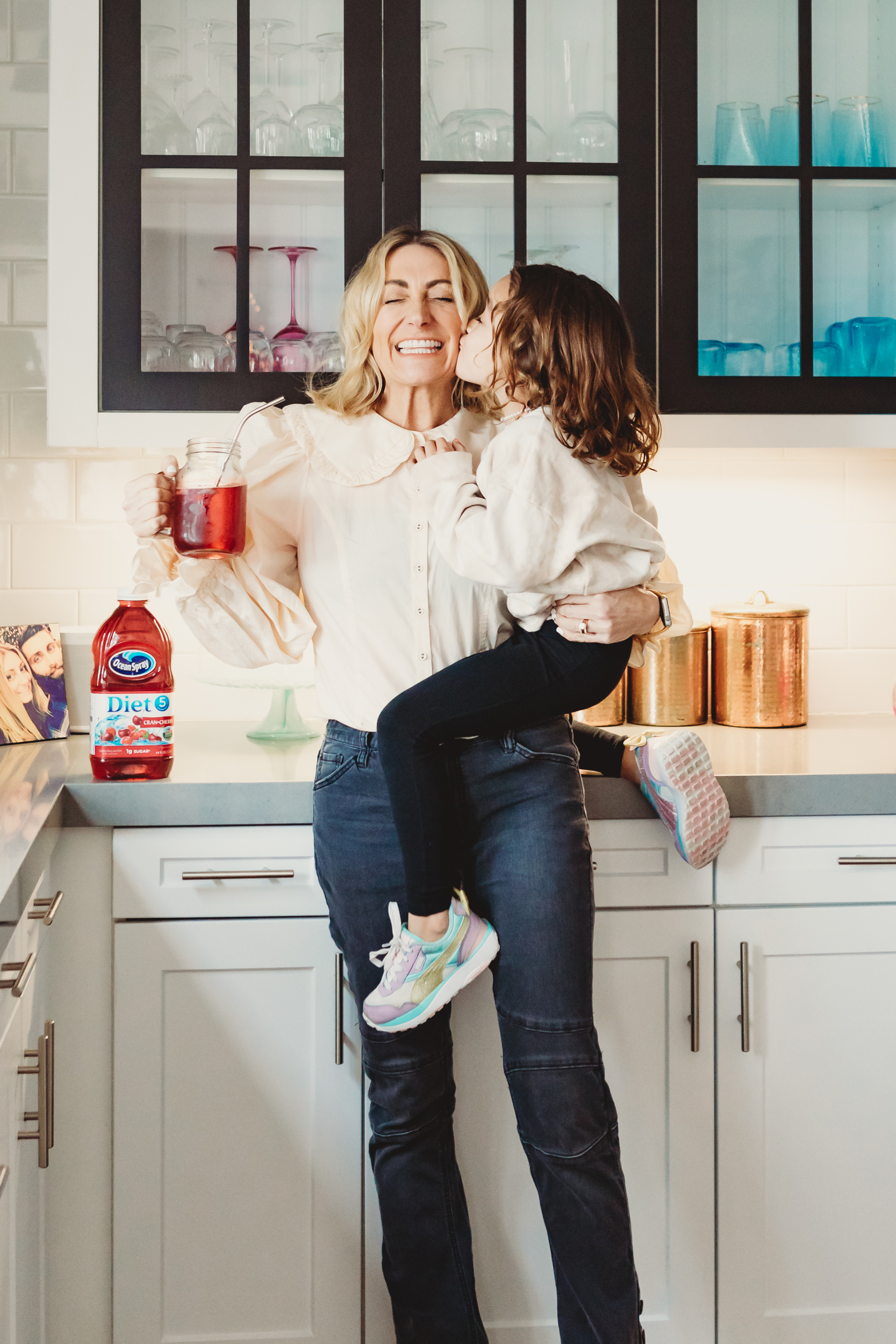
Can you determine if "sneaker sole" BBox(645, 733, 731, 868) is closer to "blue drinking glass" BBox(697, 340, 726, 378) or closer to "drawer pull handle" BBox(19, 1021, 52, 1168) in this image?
"blue drinking glass" BBox(697, 340, 726, 378)

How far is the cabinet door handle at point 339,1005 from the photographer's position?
1689mm

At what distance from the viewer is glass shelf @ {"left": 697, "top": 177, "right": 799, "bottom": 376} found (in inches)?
78.7

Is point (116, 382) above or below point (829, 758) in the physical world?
above

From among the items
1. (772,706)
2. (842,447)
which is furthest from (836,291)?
(772,706)

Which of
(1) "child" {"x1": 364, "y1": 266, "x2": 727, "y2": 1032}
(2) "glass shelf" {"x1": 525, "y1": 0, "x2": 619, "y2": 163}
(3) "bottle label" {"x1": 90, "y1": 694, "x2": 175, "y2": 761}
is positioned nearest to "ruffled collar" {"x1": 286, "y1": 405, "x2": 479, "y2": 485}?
(1) "child" {"x1": 364, "y1": 266, "x2": 727, "y2": 1032}

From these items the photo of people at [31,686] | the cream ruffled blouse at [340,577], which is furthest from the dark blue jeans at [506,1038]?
the photo of people at [31,686]

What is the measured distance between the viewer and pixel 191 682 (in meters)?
2.27

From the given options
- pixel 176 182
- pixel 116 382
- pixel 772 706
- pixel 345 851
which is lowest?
pixel 345 851

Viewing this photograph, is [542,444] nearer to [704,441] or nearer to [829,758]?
[704,441]

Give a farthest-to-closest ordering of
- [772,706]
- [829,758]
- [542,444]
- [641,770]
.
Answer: [772,706]
[829,758]
[641,770]
[542,444]

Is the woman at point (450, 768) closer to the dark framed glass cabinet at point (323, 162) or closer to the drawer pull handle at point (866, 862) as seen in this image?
the dark framed glass cabinet at point (323, 162)

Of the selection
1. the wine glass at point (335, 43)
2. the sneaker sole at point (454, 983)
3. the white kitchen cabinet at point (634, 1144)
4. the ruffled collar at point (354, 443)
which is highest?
the wine glass at point (335, 43)

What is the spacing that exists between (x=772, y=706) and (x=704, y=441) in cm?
53

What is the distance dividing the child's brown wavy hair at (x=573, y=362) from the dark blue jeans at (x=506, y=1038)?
0.38 meters
